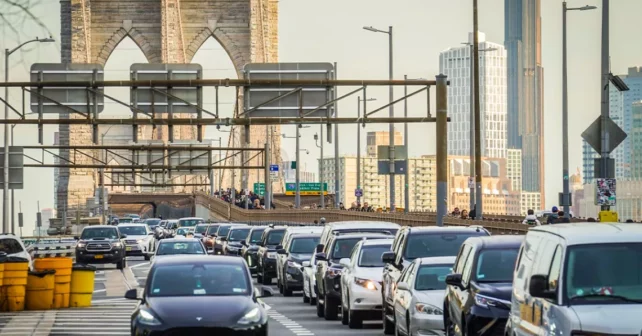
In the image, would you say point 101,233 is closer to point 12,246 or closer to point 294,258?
point 12,246

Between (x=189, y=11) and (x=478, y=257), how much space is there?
126 metres

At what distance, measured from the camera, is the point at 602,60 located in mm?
32781

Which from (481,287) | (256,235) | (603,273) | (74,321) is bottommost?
(74,321)

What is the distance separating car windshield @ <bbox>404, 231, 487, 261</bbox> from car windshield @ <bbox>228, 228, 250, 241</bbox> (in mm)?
28766

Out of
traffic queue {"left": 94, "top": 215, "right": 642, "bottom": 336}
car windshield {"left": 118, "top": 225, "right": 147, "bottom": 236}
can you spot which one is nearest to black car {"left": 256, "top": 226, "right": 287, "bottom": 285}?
traffic queue {"left": 94, "top": 215, "right": 642, "bottom": 336}

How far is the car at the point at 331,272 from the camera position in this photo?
28.1 meters

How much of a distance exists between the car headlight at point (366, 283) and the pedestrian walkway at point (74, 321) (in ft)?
12.3

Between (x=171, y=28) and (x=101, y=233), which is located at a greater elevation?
(x=171, y=28)

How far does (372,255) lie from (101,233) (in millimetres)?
29503

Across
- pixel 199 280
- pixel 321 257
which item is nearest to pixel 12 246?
pixel 321 257

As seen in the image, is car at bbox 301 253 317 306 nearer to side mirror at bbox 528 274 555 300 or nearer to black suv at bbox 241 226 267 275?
black suv at bbox 241 226 267 275

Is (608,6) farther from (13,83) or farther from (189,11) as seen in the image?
(189,11)

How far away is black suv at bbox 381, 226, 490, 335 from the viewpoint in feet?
79.9

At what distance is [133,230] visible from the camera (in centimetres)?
6362
